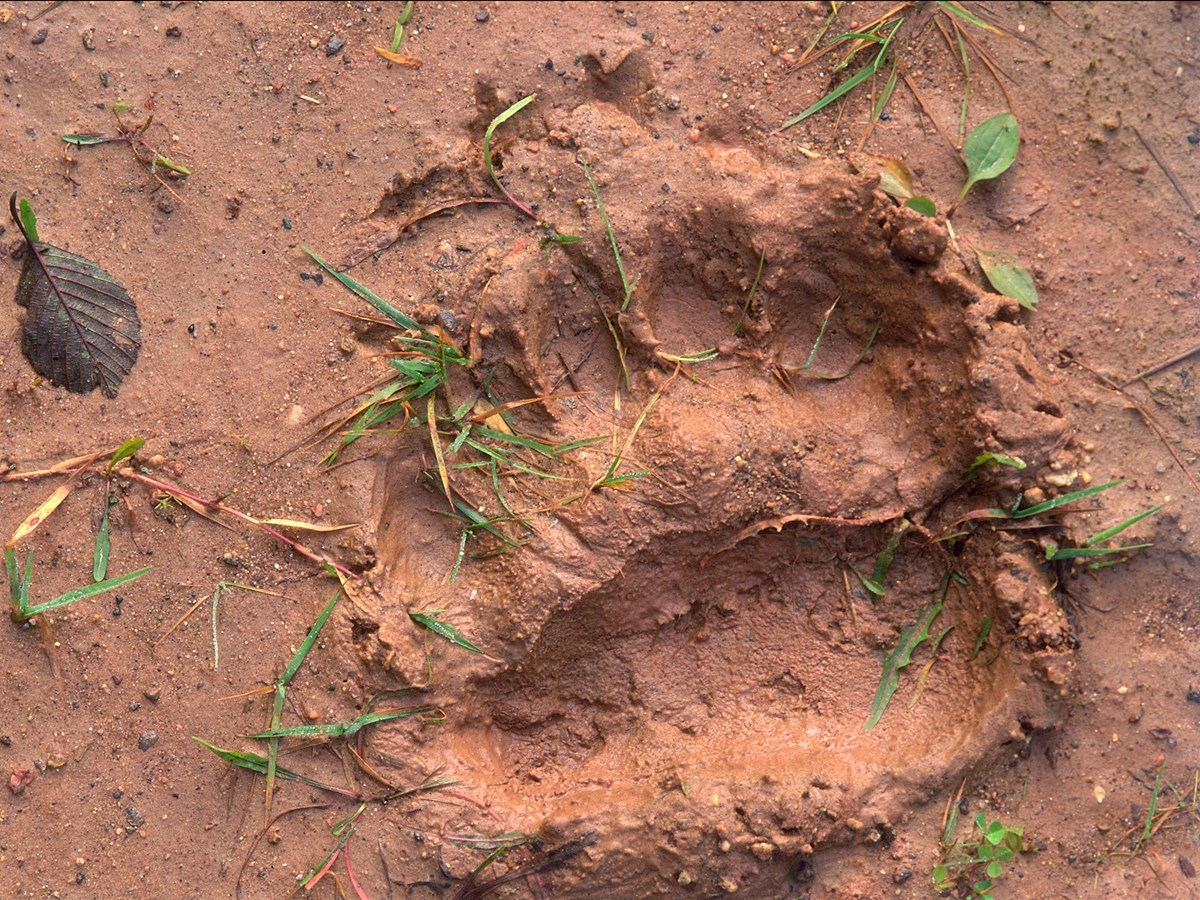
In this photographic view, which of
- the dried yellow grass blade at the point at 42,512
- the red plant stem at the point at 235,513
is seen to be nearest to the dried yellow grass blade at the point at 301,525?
the red plant stem at the point at 235,513

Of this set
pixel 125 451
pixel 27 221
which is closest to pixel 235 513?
pixel 125 451

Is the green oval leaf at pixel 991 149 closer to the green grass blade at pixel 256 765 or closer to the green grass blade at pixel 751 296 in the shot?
the green grass blade at pixel 751 296

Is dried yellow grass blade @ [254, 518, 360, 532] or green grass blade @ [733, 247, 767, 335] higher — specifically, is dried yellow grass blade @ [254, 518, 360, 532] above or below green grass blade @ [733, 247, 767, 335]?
below

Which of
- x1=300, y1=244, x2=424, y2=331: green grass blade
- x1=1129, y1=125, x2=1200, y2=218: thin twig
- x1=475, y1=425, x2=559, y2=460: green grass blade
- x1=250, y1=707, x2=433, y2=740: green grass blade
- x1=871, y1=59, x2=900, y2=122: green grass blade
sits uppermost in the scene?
x1=871, y1=59, x2=900, y2=122: green grass blade

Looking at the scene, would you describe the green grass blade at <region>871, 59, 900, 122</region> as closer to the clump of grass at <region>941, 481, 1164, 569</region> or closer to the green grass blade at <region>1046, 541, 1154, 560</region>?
the clump of grass at <region>941, 481, 1164, 569</region>

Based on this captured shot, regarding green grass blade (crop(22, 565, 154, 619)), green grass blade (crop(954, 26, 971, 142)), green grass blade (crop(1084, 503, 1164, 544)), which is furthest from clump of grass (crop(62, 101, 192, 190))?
green grass blade (crop(1084, 503, 1164, 544))
